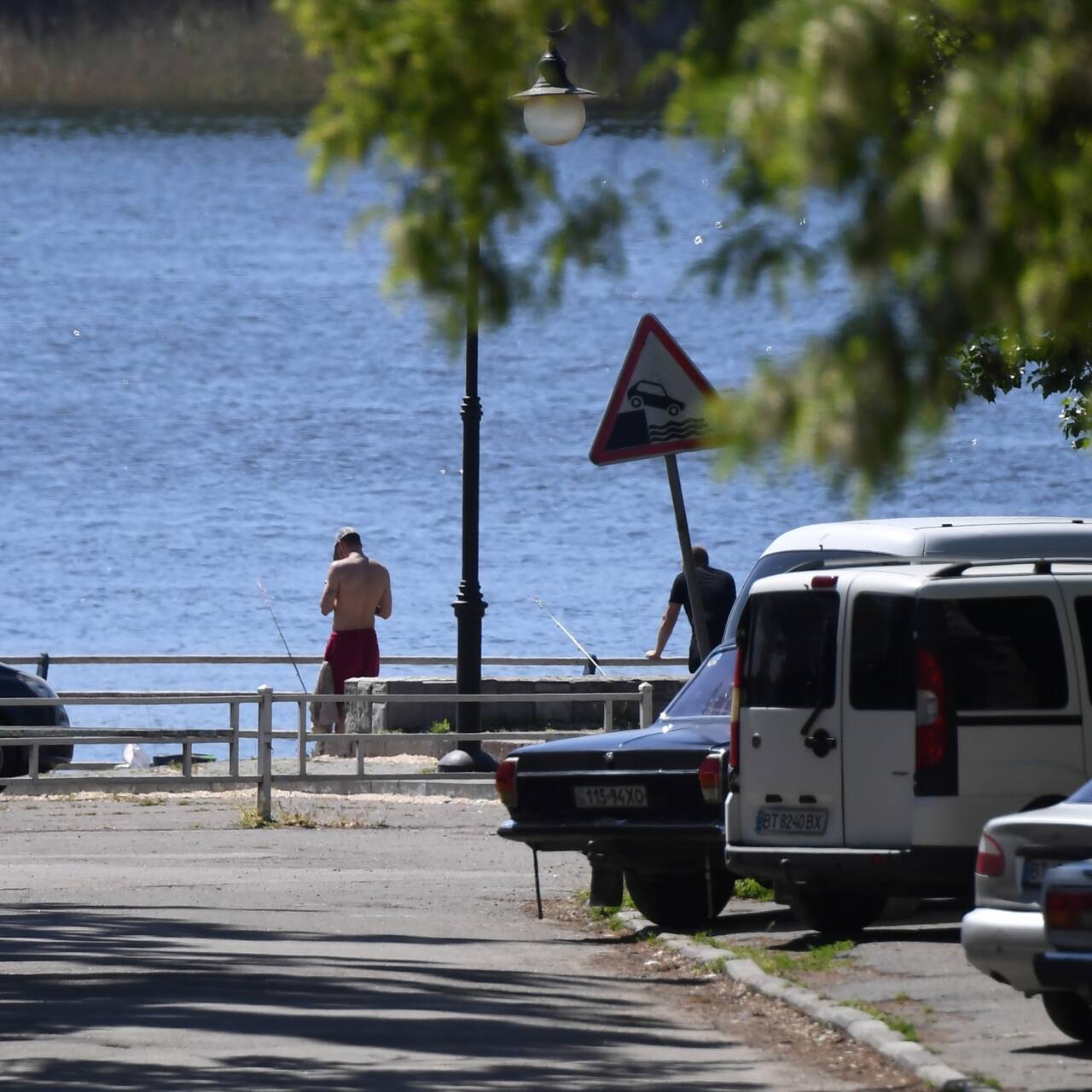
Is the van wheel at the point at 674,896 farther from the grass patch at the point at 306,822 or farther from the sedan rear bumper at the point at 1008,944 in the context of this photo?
the grass patch at the point at 306,822

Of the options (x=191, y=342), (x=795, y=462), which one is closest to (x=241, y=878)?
(x=795, y=462)

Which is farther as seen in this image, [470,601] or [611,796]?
[470,601]

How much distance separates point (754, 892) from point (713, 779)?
2362 mm

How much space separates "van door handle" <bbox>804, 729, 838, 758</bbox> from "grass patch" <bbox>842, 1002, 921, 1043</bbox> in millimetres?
1858

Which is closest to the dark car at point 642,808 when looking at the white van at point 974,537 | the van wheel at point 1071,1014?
the white van at point 974,537

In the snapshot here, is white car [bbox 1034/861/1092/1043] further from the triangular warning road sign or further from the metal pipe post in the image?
the metal pipe post

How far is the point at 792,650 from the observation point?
11.8 metres

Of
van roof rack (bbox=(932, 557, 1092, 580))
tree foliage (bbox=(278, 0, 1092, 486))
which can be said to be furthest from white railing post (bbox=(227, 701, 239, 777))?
tree foliage (bbox=(278, 0, 1092, 486))

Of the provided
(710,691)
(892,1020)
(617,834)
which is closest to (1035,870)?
(892,1020)

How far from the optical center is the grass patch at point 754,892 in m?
14.3

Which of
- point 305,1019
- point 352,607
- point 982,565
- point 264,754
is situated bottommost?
point 305,1019

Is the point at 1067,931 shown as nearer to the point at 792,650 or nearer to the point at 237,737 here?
the point at 792,650

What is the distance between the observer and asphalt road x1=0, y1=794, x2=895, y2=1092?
28.6 ft

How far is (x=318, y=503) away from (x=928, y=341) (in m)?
60.0
